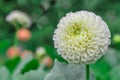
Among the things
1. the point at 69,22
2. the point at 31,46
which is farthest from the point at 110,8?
the point at 69,22

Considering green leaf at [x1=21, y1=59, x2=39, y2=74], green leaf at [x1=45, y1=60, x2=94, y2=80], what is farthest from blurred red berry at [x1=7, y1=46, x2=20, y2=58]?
green leaf at [x1=45, y1=60, x2=94, y2=80]

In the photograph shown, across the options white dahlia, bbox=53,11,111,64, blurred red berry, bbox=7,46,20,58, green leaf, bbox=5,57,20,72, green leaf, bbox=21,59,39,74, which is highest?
blurred red berry, bbox=7,46,20,58

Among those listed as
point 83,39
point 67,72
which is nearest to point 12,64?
point 67,72

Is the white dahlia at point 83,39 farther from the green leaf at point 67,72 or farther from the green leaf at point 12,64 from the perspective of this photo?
the green leaf at point 12,64

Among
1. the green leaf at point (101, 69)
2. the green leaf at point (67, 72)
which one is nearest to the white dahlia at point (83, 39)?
the green leaf at point (67, 72)

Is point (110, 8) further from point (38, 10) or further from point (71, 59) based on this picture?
point (71, 59)

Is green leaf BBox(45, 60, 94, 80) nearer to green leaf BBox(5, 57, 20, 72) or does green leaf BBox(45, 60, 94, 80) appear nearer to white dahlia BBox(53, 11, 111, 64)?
white dahlia BBox(53, 11, 111, 64)

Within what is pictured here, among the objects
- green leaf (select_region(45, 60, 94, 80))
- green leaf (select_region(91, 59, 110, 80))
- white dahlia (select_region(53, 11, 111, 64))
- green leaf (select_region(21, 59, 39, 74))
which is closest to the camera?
white dahlia (select_region(53, 11, 111, 64))
